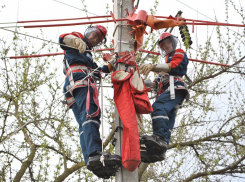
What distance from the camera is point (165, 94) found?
14.8 feet

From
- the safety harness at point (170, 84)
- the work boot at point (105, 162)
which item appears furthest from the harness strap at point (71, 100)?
the safety harness at point (170, 84)

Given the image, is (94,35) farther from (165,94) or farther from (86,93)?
(165,94)

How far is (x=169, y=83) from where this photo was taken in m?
4.64

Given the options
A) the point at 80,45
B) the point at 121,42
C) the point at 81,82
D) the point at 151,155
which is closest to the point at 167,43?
the point at 121,42

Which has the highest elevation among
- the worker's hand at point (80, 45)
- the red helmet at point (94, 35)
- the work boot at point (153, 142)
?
the red helmet at point (94, 35)

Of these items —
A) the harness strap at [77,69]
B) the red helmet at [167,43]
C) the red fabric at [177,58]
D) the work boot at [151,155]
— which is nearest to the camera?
the work boot at [151,155]

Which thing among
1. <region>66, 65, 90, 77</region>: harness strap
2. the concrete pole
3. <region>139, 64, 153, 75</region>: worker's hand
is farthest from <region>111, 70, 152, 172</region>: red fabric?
<region>66, 65, 90, 77</region>: harness strap

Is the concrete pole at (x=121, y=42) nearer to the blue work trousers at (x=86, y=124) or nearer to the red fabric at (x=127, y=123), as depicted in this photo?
the red fabric at (x=127, y=123)

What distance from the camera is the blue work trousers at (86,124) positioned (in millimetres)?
3824

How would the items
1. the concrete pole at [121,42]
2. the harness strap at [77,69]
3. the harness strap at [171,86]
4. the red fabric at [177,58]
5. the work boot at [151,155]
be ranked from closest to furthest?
the concrete pole at [121,42]
the work boot at [151,155]
the harness strap at [77,69]
the harness strap at [171,86]
the red fabric at [177,58]

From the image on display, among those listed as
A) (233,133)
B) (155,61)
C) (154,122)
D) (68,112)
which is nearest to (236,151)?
(233,133)

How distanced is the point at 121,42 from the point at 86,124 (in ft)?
3.35

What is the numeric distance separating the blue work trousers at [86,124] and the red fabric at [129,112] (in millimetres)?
327

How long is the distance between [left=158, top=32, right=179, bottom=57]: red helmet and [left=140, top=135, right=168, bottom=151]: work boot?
141cm
